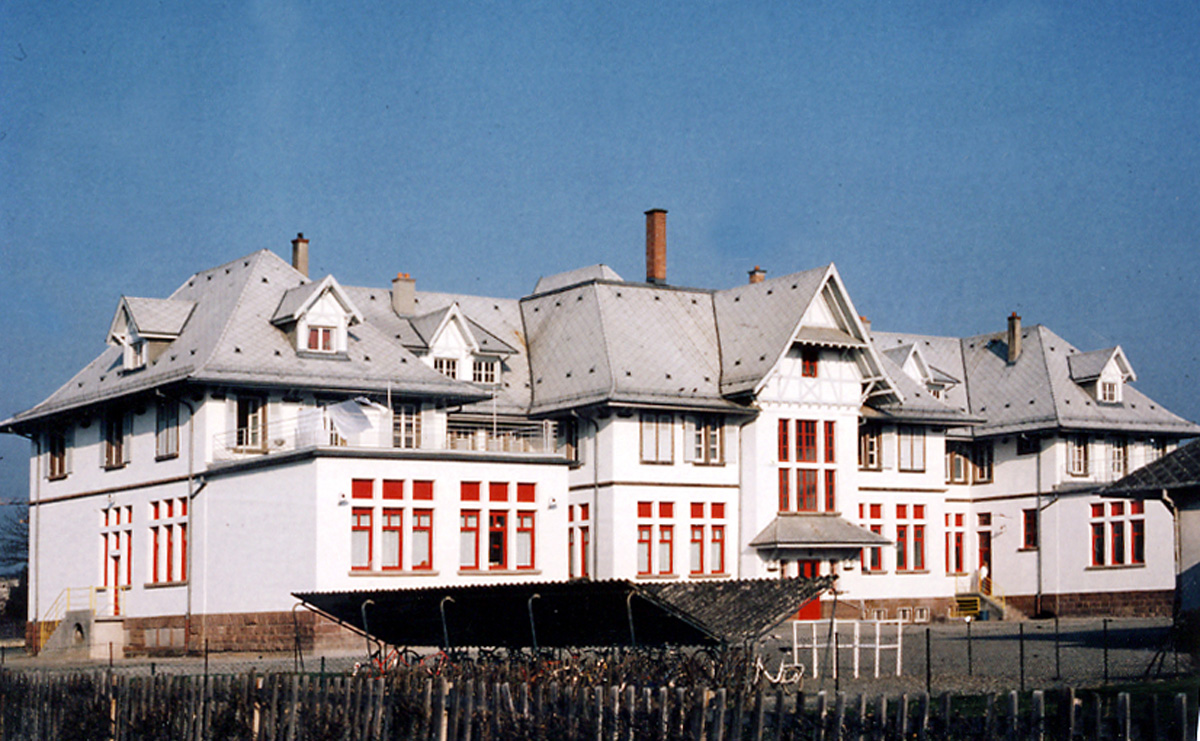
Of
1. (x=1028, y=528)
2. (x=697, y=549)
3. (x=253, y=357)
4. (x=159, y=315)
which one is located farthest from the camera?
(x=1028, y=528)

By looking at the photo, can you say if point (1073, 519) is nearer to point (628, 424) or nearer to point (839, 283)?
point (839, 283)

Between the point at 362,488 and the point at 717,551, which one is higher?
the point at 362,488

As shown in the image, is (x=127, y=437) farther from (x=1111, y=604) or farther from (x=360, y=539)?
(x=1111, y=604)

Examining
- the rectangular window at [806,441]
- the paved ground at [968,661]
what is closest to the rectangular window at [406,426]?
the paved ground at [968,661]

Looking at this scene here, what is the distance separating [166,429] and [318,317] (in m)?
5.41

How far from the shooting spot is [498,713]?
713 inches

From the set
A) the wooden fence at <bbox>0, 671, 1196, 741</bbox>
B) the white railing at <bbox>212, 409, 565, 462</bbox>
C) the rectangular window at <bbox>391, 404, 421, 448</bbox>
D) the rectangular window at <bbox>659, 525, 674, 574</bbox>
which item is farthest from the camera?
the rectangular window at <bbox>659, 525, 674, 574</bbox>

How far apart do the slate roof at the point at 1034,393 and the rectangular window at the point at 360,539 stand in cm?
2410

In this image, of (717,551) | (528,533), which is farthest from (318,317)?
(717,551)

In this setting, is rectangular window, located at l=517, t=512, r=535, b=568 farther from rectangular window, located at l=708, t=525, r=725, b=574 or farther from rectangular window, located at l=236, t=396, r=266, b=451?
rectangular window, located at l=708, t=525, r=725, b=574

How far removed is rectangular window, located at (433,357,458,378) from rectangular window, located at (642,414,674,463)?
623 centimetres

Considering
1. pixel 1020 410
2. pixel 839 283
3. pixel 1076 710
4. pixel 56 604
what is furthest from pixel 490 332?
pixel 1076 710

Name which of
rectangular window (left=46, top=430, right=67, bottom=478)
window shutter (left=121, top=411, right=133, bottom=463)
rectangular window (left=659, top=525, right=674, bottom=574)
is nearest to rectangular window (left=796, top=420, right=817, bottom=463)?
rectangular window (left=659, top=525, right=674, bottom=574)

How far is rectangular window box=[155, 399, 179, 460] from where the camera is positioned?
4706 centimetres
